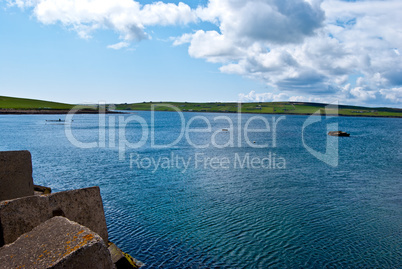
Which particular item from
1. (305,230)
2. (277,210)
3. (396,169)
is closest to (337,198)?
(277,210)

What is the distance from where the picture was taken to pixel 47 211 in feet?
30.4

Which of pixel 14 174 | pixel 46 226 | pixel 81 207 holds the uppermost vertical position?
pixel 14 174

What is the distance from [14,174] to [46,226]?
4.78 meters

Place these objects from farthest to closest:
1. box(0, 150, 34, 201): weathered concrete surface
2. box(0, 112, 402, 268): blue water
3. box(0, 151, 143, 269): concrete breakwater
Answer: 1. box(0, 112, 402, 268): blue water
2. box(0, 150, 34, 201): weathered concrete surface
3. box(0, 151, 143, 269): concrete breakwater

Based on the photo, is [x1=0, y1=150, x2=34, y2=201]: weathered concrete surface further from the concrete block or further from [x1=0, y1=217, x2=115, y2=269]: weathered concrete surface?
[x1=0, y1=217, x2=115, y2=269]: weathered concrete surface

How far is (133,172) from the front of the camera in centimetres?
3391

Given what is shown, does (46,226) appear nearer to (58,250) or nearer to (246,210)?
(58,250)

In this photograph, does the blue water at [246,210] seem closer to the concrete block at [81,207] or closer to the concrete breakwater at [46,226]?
the concrete block at [81,207]

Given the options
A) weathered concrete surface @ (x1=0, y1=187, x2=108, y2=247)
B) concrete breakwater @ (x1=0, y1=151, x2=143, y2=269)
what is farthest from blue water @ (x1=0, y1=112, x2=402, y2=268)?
concrete breakwater @ (x1=0, y1=151, x2=143, y2=269)

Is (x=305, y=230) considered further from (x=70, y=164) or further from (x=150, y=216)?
(x=70, y=164)

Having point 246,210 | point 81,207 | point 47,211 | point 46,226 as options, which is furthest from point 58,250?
point 246,210

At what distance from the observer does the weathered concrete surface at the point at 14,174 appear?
36.6 feet

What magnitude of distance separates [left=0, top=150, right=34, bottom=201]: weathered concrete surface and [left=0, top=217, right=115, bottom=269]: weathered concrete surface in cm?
468

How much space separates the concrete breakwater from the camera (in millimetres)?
6780
